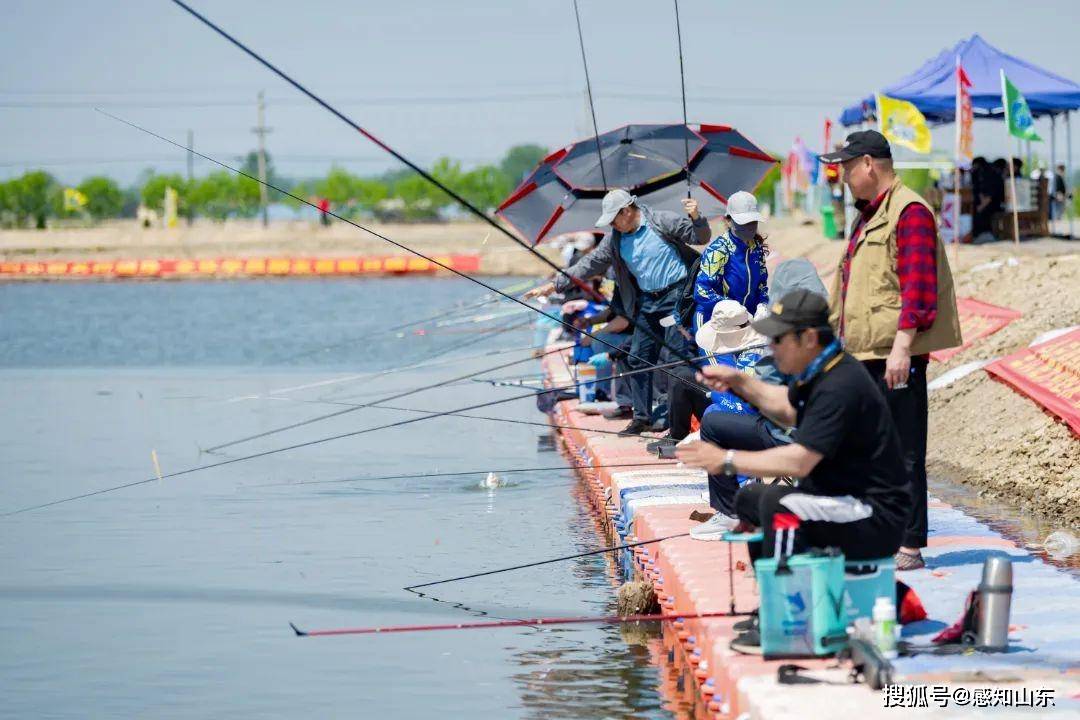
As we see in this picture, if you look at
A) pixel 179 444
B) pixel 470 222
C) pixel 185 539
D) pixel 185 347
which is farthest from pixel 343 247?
pixel 185 539

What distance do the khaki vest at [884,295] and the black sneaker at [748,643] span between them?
1465mm

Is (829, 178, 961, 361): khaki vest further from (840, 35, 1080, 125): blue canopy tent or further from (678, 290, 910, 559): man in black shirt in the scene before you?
(840, 35, 1080, 125): blue canopy tent

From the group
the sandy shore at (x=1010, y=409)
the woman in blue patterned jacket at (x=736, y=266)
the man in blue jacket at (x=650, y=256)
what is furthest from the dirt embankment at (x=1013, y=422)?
the man in blue jacket at (x=650, y=256)

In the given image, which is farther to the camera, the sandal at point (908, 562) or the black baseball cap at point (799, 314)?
the sandal at point (908, 562)

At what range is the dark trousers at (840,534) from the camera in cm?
552

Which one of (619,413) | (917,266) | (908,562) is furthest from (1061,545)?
(619,413)

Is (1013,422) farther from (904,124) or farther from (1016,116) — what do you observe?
(904,124)

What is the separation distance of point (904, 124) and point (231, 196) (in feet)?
323

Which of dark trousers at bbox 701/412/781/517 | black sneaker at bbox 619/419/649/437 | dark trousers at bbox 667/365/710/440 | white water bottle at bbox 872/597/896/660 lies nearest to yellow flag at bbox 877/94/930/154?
black sneaker at bbox 619/419/649/437

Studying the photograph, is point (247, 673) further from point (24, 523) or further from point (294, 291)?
point (294, 291)

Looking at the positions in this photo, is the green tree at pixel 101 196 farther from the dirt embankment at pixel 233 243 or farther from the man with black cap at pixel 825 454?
the man with black cap at pixel 825 454

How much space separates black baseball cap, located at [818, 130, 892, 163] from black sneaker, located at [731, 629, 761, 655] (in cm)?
206

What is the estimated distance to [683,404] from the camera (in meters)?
9.65

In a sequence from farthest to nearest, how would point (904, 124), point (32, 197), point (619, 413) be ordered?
point (32, 197) < point (904, 124) < point (619, 413)
